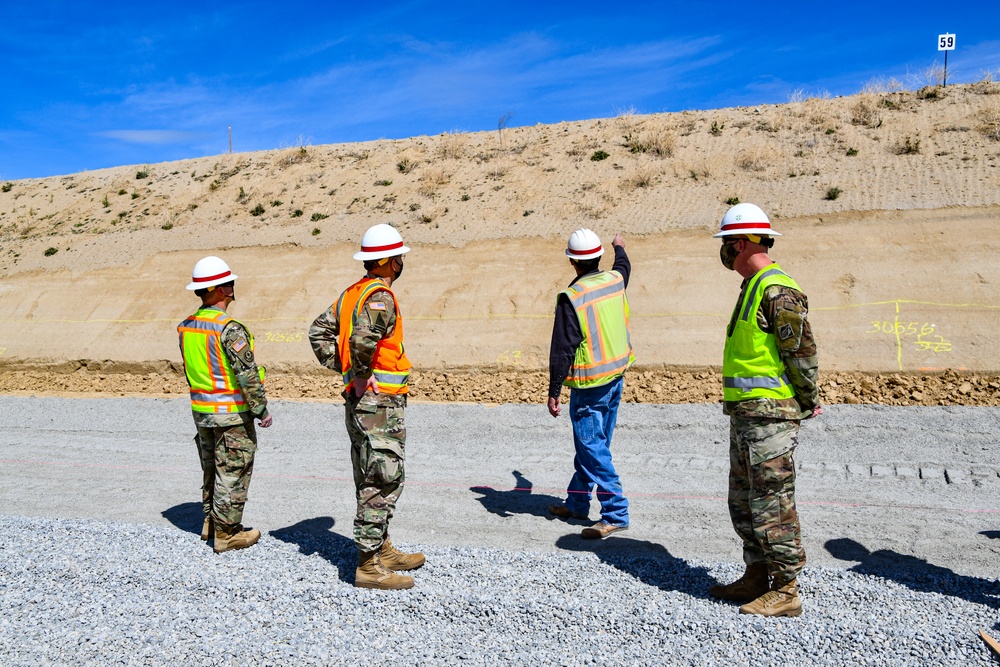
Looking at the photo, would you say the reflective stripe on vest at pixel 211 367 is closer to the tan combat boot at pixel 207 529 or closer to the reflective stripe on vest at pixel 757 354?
the tan combat boot at pixel 207 529

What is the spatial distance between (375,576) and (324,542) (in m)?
1.23

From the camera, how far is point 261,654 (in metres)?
4.41

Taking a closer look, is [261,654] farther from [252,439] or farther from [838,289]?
[838,289]

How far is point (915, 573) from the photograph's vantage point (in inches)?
212

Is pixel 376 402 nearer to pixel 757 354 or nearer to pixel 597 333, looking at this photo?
pixel 597 333

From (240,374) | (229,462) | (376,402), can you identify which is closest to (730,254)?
(376,402)

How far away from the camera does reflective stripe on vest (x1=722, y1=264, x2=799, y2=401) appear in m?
4.55

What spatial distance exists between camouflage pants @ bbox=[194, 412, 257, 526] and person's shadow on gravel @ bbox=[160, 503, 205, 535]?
0.96 m

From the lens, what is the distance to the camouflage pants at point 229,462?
6.12 metres

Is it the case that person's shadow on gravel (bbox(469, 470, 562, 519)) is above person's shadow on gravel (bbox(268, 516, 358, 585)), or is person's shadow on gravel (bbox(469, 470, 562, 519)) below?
below

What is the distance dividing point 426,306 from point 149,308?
7.74m

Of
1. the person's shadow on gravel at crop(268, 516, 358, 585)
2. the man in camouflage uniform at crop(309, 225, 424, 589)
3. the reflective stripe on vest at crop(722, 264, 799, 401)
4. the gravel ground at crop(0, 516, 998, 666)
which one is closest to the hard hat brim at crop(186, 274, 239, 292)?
the man in camouflage uniform at crop(309, 225, 424, 589)

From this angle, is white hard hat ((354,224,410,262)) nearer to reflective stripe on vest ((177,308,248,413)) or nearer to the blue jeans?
reflective stripe on vest ((177,308,248,413))

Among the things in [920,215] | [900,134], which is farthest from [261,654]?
[900,134]
